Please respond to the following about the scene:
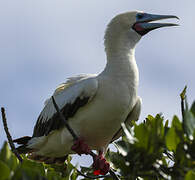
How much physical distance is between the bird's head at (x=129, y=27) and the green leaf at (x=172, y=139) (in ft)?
12.2

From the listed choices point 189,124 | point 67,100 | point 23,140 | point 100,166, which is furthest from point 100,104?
point 189,124

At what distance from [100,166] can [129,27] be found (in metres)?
2.22

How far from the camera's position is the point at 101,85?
668cm

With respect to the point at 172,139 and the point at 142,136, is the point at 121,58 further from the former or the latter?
the point at 142,136

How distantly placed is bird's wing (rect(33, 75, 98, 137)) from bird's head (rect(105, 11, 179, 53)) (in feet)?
2.39

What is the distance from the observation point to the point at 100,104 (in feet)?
21.8

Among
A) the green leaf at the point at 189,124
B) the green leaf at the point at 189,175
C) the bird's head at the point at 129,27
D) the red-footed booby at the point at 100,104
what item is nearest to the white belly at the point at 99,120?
the red-footed booby at the point at 100,104

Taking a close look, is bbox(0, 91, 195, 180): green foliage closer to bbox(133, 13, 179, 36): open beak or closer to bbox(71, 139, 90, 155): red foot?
bbox(71, 139, 90, 155): red foot

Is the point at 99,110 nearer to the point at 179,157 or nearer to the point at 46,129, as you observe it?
the point at 46,129

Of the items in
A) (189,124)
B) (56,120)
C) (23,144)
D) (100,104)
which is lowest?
(23,144)

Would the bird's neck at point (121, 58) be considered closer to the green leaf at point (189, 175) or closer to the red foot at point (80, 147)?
the red foot at point (80, 147)

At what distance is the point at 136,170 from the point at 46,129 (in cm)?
391

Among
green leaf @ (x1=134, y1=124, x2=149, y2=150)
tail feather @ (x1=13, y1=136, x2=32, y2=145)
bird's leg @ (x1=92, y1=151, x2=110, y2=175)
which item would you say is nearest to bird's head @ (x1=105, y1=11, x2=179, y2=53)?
bird's leg @ (x1=92, y1=151, x2=110, y2=175)

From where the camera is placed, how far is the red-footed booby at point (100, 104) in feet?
21.8
